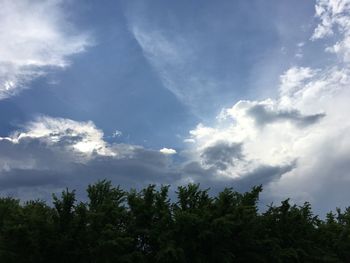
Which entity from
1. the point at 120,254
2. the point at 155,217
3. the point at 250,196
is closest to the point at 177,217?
the point at 155,217

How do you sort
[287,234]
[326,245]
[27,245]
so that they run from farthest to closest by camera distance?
[326,245] < [287,234] < [27,245]

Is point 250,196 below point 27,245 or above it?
above

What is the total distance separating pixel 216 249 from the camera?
33.0 metres

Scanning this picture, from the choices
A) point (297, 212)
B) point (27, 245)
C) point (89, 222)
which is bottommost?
point (27, 245)

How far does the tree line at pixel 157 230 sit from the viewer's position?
31594 mm

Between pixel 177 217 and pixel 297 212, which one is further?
pixel 297 212

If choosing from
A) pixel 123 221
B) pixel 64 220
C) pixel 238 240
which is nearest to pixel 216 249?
pixel 238 240

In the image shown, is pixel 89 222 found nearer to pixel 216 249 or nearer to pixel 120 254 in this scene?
pixel 120 254

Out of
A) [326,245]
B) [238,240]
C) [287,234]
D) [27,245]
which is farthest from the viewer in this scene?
[326,245]

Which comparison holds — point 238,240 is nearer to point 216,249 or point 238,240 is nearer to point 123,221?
point 216,249

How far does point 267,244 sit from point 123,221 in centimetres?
1068

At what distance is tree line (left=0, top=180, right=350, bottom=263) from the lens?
31594 millimetres

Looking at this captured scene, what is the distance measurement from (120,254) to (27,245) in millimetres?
6125

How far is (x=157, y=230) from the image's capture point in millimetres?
33375
